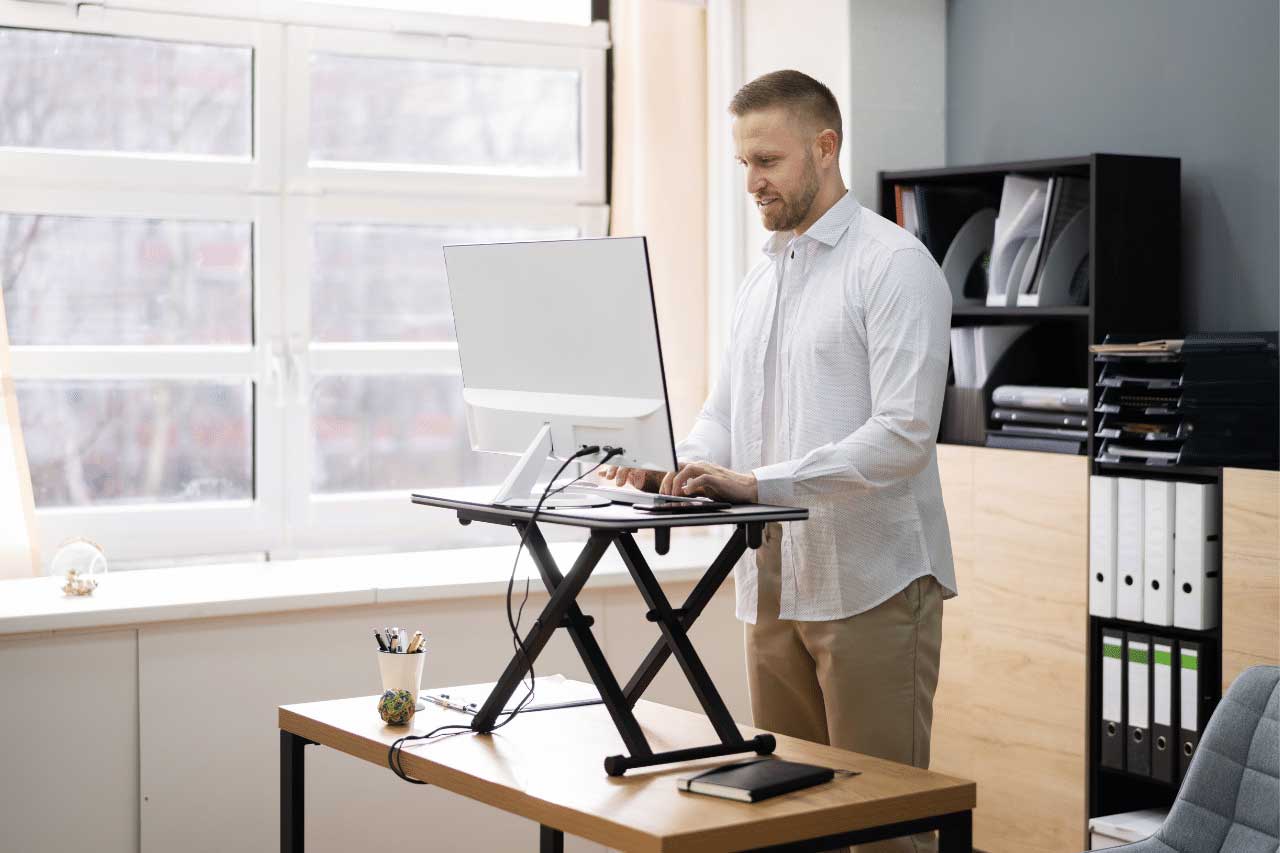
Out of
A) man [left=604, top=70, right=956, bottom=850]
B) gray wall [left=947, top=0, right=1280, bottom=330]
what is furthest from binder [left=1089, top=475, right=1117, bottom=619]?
man [left=604, top=70, right=956, bottom=850]

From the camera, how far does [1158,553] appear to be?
9.75ft

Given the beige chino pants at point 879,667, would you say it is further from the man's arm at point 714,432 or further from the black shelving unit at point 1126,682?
the black shelving unit at point 1126,682

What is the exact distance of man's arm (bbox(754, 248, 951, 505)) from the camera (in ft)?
6.78

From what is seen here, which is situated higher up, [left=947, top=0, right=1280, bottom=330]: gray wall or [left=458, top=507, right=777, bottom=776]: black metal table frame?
[left=947, top=0, right=1280, bottom=330]: gray wall

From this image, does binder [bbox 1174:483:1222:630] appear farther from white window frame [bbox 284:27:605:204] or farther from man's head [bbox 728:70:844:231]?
white window frame [bbox 284:27:605:204]

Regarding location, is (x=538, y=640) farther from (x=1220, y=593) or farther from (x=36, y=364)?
(x=36, y=364)

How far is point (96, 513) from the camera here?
3.54 meters

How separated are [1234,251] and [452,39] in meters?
2.06

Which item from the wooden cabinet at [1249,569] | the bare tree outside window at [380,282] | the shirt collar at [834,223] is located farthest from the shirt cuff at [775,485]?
the bare tree outside window at [380,282]

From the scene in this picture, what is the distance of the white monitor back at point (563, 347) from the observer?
1.93m

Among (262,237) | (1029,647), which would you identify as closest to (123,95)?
(262,237)

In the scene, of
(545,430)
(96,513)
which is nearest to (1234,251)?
(545,430)

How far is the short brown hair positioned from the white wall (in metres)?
1.60

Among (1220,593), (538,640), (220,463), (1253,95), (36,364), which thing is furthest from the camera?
(220,463)
